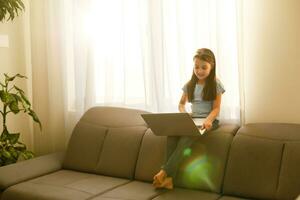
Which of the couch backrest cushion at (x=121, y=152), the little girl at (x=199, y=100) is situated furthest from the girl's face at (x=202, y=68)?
the couch backrest cushion at (x=121, y=152)

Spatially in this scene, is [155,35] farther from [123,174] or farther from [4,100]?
[4,100]

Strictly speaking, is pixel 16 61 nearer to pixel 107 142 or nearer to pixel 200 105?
pixel 107 142

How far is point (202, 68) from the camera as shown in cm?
252

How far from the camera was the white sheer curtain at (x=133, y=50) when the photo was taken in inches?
105

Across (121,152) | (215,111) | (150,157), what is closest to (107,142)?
(121,152)

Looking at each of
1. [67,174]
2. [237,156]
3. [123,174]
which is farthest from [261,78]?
[67,174]

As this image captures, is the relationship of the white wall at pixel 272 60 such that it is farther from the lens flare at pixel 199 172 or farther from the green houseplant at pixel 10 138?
the green houseplant at pixel 10 138

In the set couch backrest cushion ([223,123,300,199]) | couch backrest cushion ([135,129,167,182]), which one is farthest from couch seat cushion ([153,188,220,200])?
couch backrest cushion ([135,129,167,182])

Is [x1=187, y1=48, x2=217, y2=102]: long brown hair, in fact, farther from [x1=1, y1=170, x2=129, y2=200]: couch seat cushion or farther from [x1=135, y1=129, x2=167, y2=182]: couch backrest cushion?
[x1=1, y1=170, x2=129, y2=200]: couch seat cushion

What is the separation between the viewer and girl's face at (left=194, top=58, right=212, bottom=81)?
2504 mm

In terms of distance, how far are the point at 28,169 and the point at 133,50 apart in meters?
1.22

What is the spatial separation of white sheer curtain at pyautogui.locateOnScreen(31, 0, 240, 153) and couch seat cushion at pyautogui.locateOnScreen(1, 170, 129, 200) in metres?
0.71

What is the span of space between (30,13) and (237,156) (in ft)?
7.75

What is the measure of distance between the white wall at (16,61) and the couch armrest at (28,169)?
0.67m
